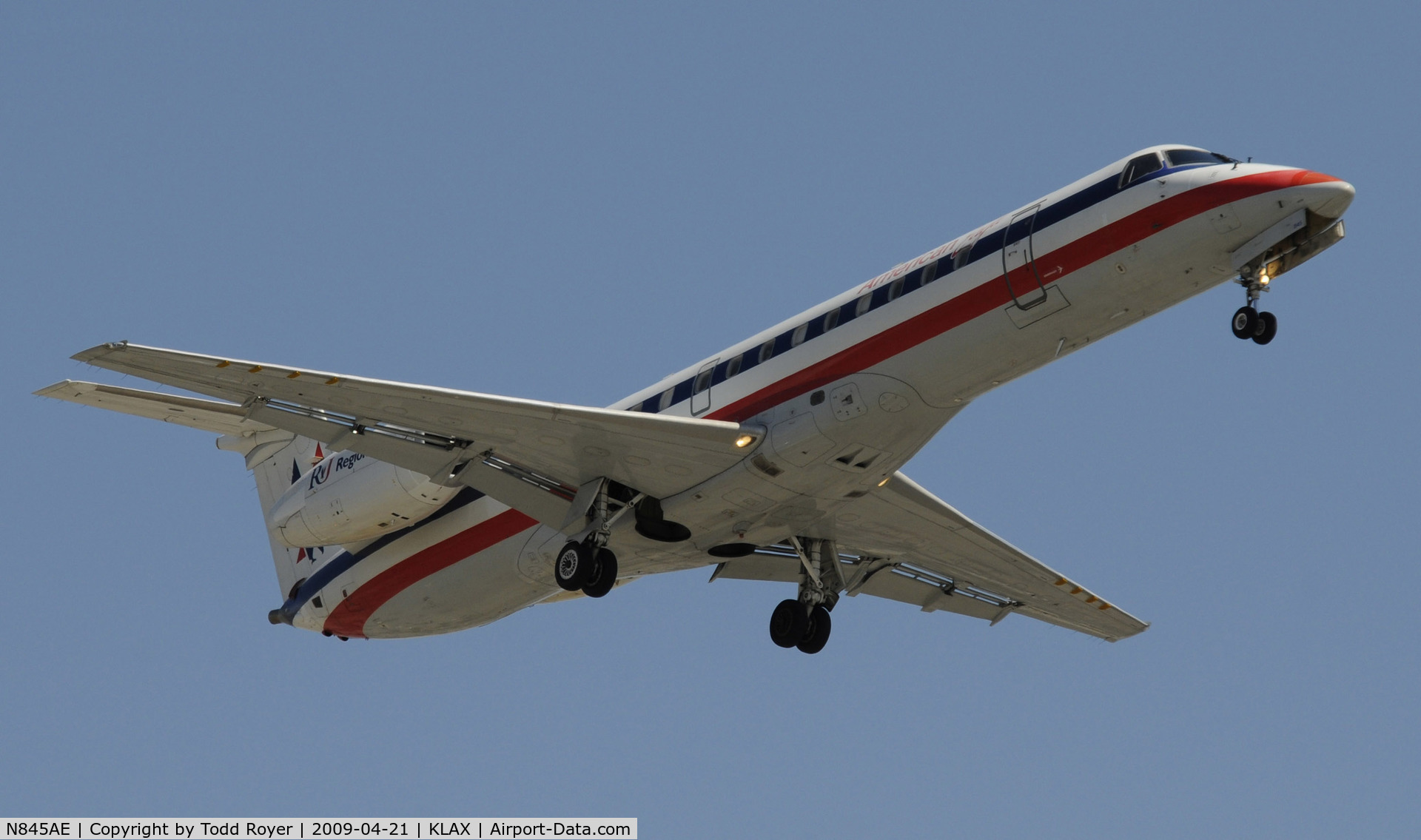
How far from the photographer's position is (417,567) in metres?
28.9

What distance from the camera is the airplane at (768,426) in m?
22.4

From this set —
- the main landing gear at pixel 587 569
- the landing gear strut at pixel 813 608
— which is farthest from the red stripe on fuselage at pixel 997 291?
the landing gear strut at pixel 813 608

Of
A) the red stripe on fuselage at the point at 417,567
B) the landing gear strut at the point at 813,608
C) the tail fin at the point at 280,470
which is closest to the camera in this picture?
the red stripe on fuselage at the point at 417,567

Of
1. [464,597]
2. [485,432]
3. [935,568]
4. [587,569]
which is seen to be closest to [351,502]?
[464,597]

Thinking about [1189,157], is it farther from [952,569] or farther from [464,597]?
[464,597]

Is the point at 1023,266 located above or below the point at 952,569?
above

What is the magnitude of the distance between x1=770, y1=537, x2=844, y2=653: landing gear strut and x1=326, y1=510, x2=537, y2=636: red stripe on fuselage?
4.60 m

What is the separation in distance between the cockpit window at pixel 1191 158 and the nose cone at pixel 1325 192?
4.09 ft

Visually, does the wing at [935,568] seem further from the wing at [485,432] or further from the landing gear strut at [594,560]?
the landing gear strut at [594,560]

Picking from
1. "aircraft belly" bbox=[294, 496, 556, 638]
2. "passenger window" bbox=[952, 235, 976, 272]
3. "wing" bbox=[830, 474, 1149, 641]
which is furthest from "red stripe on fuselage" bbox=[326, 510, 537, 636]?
"passenger window" bbox=[952, 235, 976, 272]

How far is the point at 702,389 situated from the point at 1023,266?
17.9ft

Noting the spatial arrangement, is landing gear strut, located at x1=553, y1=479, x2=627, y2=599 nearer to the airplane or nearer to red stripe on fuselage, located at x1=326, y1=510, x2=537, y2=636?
the airplane

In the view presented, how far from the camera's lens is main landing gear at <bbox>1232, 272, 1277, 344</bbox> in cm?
2189

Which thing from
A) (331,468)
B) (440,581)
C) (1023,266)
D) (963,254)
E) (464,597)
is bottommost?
(464,597)
